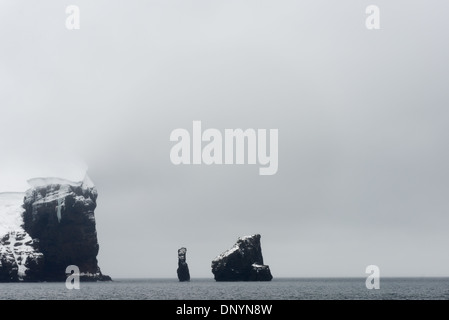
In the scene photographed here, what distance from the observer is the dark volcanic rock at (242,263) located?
193 meters

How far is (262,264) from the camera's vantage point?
199125 millimetres

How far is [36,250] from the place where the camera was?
200 metres

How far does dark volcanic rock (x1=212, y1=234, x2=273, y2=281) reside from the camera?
634 ft

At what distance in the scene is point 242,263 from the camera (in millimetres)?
193250
